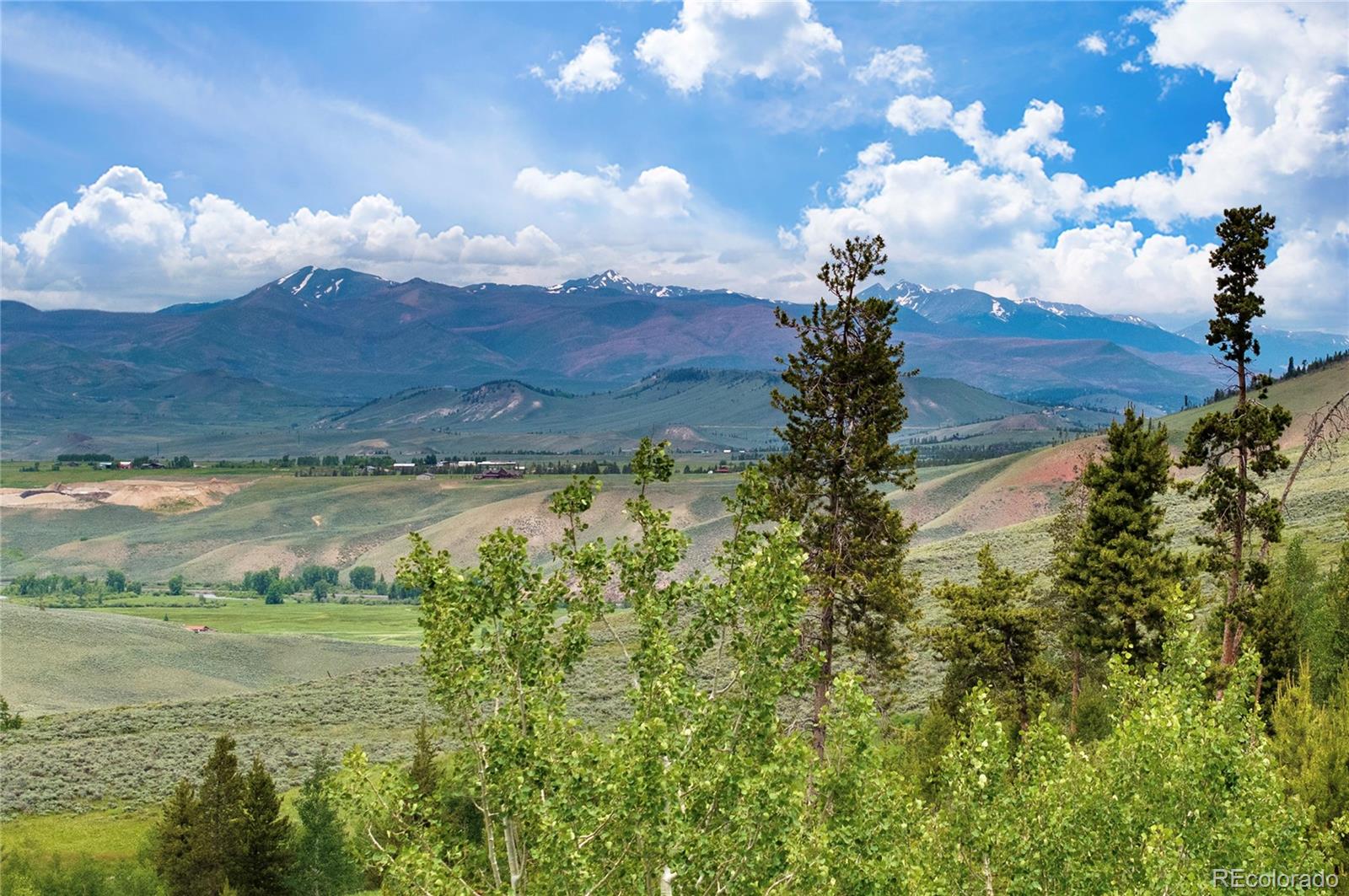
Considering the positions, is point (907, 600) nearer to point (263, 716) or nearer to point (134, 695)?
point (263, 716)

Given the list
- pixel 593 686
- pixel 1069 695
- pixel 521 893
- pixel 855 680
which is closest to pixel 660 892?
pixel 521 893

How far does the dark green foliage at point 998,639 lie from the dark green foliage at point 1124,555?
7.68ft

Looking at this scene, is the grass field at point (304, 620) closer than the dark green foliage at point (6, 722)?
No

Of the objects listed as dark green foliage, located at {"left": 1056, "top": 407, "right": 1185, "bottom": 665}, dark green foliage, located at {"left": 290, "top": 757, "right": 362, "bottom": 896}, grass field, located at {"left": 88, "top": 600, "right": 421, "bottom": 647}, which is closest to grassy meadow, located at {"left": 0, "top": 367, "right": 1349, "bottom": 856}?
grass field, located at {"left": 88, "top": 600, "right": 421, "bottom": 647}

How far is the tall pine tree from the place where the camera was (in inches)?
1062

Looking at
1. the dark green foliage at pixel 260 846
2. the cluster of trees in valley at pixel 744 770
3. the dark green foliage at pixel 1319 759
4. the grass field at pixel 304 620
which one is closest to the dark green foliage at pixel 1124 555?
the dark green foliage at pixel 1319 759

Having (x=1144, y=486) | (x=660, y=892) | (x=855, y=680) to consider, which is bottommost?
(x=660, y=892)

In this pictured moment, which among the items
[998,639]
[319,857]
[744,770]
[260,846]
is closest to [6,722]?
[260,846]

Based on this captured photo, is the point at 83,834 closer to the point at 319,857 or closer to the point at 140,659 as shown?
the point at 319,857

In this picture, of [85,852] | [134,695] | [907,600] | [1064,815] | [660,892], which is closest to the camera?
[660,892]

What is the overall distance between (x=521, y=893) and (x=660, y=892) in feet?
5.82

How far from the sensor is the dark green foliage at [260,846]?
153 ft

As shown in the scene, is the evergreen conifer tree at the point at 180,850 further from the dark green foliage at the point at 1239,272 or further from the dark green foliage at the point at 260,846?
the dark green foliage at the point at 1239,272

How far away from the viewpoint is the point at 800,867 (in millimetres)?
11992
